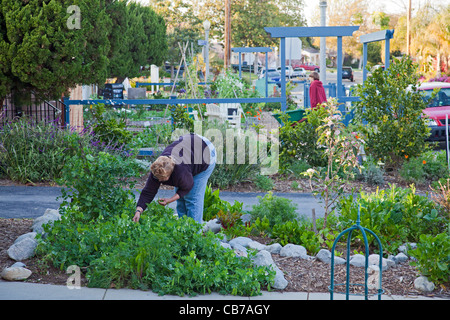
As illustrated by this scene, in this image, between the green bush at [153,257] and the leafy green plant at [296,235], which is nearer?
the green bush at [153,257]

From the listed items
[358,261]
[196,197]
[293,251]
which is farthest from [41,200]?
[358,261]

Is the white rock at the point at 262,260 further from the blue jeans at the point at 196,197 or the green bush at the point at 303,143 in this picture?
the green bush at the point at 303,143

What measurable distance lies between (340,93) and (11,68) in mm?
6196

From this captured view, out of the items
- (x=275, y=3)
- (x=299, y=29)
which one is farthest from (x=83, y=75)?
(x=275, y=3)

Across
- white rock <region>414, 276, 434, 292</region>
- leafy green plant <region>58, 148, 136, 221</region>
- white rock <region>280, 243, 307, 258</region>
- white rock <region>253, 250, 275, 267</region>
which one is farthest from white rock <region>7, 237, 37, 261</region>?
white rock <region>414, 276, 434, 292</region>

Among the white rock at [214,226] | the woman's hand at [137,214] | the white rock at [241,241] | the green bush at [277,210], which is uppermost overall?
the woman's hand at [137,214]

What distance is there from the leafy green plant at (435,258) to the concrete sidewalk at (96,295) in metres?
0.24

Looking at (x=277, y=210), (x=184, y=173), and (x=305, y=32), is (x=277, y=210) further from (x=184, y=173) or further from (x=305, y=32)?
(x=305, y=32)

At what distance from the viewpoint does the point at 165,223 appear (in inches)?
178

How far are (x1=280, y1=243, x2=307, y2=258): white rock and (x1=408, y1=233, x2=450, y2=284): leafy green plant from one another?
1.03 m

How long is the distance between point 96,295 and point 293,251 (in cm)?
192

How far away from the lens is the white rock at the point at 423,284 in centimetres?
429

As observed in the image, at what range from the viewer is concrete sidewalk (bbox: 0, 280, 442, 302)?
384 cm

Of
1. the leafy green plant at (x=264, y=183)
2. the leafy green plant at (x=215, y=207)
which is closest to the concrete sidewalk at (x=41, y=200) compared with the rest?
the leafy green plant at (x=264, y=183)
